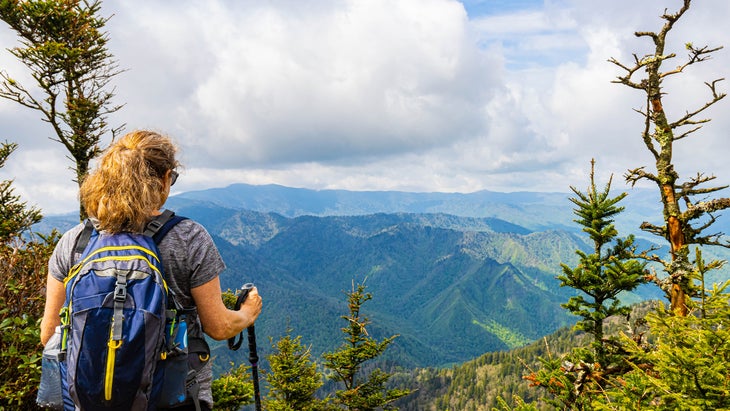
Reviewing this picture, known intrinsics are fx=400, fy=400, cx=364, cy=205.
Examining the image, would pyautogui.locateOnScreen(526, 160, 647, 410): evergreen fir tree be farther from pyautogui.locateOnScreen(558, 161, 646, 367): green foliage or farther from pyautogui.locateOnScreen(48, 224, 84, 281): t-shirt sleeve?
pyautogui.locateOnScreen(48, 224, 84, 281): t-shirt sleeve

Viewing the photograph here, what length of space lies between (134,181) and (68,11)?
52.9 feet

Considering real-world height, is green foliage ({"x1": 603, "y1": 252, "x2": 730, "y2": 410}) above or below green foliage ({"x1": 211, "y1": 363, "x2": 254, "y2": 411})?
above

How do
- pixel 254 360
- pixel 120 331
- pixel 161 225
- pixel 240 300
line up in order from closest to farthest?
pixel 120 331
pixel 161 225
pixel 240 300
pixel 254 360

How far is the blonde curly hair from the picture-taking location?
300cm

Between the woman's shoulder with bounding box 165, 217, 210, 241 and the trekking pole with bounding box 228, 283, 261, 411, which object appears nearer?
the woman's shoulder with bounding box 165, 217, 210, 241

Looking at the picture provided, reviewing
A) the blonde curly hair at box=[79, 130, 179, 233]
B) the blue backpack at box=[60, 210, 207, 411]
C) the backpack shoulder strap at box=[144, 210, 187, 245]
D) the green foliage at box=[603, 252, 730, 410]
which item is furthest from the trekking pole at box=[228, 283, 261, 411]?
the green foliage at box=[603, 252, 730, 410]

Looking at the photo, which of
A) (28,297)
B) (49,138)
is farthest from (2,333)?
(49,138)

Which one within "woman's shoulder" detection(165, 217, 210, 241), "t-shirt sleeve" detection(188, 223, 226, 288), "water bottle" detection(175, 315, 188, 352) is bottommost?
"water bottle" detection(175, 315, 188, 352)

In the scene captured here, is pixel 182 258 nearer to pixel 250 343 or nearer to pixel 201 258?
pixel 201 258

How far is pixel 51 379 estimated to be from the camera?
3188mm

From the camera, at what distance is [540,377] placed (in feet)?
35.9

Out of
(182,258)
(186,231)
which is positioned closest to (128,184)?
(186,231)

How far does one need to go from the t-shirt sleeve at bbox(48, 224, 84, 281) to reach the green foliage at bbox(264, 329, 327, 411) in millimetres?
16896

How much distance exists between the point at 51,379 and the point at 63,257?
0.96 meters
